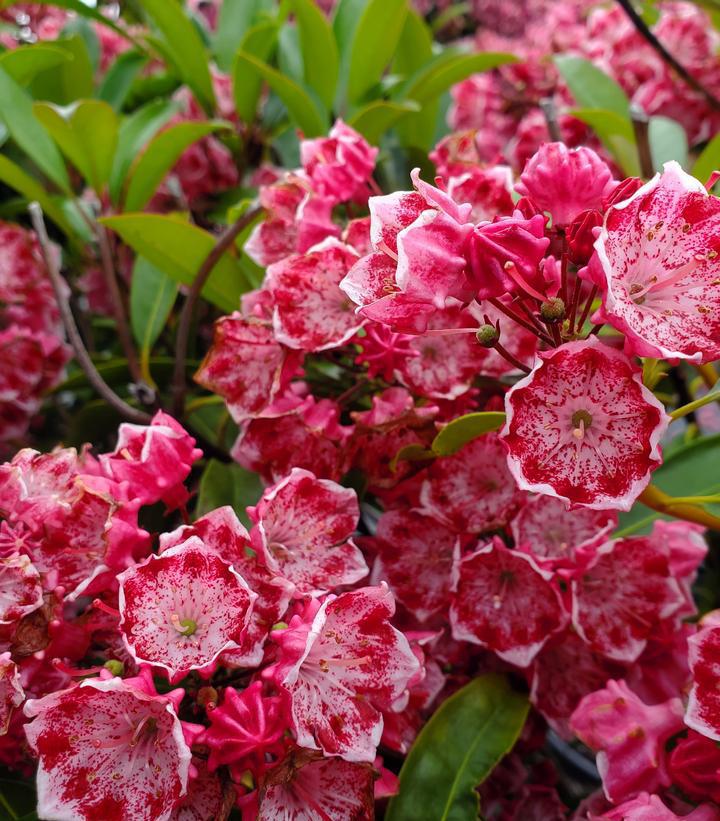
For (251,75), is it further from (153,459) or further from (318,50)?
(153,459)

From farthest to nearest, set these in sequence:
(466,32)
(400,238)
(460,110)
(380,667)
Answer: (466,32) < (460,110) < (380,667) < (400,238)

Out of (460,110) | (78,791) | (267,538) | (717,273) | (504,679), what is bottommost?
(504,679)

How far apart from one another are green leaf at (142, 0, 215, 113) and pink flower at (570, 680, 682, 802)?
3.95 ft

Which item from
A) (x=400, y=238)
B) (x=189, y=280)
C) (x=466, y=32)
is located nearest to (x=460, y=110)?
(x=189, y=280)

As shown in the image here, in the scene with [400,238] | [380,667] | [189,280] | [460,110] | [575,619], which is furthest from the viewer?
[460,110]

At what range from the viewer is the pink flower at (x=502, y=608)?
922mm

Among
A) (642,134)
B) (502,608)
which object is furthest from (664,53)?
(502,608)

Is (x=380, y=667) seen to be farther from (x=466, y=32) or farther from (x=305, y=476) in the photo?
(x=466, y=32)

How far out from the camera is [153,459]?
0.85m

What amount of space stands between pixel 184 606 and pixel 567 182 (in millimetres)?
506

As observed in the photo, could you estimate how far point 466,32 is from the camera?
340 centimetres

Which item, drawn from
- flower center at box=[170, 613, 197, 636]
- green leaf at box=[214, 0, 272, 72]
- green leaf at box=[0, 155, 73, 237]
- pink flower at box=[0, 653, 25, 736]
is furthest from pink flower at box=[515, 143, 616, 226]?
green leaf at box=[214, 0, 272, 72]

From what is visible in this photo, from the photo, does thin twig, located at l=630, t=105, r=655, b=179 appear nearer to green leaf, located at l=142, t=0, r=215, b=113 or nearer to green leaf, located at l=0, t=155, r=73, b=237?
green leaf, located at l=142, t=0, r=215, b=113

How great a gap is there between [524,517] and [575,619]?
4.7 inches
